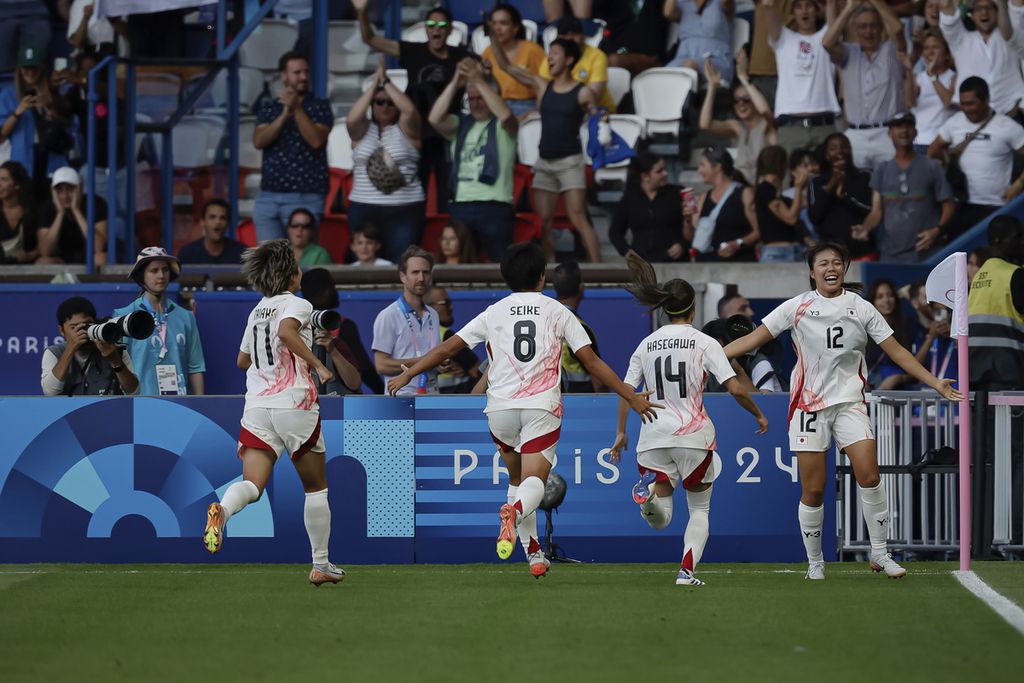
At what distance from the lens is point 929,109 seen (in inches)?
679

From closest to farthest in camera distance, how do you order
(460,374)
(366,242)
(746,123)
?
1. (460,374)
2. (366,242)
3. (746,123)

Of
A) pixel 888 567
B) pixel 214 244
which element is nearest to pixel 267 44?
pixel 214 244

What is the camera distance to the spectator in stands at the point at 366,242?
1562 cm

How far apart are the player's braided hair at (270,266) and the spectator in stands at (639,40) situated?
9.27m

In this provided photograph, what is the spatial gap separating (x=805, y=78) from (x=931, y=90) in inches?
50.8

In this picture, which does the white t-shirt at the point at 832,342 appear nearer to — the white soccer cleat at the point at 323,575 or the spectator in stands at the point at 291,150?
the white soccer cleat at the point at 323,575

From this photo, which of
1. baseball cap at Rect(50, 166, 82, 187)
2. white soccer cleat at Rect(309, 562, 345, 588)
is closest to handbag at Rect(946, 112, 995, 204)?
baseball cap at Rect(50, 166, 82, 187)

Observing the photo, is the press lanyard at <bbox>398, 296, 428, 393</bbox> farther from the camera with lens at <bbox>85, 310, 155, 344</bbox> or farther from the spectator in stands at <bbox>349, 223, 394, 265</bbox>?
the spectator in stands at <bbox>349, 223, 394, 265</bbox>

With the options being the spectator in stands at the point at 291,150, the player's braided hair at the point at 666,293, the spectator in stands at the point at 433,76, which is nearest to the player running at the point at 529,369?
the player's braided hair at the point at 666,293

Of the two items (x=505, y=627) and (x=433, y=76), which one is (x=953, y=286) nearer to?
(x=505, y=627)

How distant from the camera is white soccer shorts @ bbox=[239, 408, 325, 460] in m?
9.51

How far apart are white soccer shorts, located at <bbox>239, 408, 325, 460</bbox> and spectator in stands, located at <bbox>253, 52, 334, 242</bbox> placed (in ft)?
22.8

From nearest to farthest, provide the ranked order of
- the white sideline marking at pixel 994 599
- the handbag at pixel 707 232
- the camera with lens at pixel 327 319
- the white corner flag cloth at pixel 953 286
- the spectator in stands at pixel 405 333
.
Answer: the white sideline marking at pixel 994 599
the white corner flag cloth at pixel 953 286
the camera with lens at pixel 327 319
the spectator in stands at pixel 405 333
the handbag at pixel 707 232

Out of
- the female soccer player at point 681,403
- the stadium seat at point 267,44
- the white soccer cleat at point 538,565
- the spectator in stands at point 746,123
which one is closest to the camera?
the white soccer cleat at point 538,565
